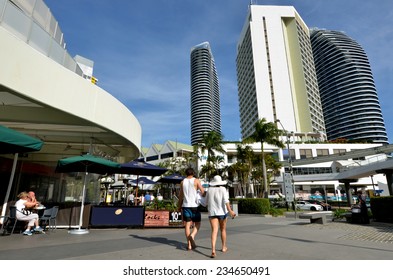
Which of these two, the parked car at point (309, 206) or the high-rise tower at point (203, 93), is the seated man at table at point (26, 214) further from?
the high-rise tower at point (203, 93)

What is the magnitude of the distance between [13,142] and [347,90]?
14437 cm

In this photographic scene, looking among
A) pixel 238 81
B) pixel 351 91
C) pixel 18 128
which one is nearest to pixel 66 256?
pixel 18 128

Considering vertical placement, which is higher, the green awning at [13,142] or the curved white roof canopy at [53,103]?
the curved white roof canopy at [53,103]

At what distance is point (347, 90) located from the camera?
122m

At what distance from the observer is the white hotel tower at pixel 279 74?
81.2 metres

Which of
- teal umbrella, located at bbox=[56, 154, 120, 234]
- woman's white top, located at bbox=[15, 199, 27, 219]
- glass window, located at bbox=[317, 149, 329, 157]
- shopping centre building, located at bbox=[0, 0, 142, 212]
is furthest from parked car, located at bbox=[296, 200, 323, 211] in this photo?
glass window, located at bbox=[317, 149, 329, 157]

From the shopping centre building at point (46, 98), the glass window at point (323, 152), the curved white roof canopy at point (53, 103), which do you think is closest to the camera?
the curved white roof canopy at point (53, 103)

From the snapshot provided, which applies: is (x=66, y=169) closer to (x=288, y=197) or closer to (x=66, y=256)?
(x=66, y=256)

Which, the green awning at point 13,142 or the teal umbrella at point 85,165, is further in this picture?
the teal umbrella at point 85,165

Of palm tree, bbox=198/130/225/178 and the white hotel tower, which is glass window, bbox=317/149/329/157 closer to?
the white hotel tower

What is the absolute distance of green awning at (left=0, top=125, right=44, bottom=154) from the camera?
5203 mm

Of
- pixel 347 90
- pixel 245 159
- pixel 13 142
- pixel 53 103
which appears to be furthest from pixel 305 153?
pixel 347 90

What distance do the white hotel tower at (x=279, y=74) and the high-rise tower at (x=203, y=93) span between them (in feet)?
196

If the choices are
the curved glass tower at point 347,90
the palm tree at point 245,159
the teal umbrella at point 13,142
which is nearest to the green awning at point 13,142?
the teal umbrella at point 13,142
